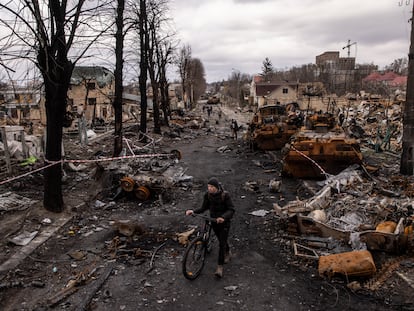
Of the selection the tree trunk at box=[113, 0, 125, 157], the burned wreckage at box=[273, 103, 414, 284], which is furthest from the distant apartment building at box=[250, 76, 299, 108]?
the burned wreckage at box=[273, 103, 414, 284]

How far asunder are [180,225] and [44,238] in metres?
2.72

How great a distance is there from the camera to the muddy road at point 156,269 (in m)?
4.82

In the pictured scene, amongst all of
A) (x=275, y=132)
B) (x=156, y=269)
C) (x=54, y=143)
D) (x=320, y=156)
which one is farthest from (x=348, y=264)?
(x=275, y=132)

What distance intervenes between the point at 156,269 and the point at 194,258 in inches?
28.9

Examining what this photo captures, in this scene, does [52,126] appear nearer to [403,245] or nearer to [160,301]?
[160,301]

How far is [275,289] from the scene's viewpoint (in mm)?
5113

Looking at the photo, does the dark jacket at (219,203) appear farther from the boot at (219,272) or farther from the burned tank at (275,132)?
the burned tank at (275,132)

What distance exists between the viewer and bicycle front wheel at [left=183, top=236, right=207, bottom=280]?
532 centimetres

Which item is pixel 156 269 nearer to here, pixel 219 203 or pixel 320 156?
pixel 219 203

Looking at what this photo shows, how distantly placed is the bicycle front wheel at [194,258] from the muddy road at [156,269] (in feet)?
0.42

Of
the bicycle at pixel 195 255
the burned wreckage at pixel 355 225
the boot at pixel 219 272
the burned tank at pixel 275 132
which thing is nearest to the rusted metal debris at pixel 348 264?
the burned wreckage at pixel 355 225

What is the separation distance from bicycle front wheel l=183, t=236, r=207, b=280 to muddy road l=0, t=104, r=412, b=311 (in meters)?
0.13

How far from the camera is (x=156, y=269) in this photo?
A: 5.81 meters

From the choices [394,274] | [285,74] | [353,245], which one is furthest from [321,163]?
[285,74]
